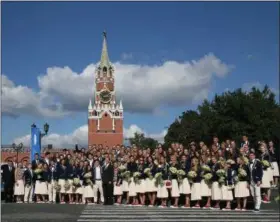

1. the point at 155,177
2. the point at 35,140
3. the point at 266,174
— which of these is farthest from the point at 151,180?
the point at 35,140

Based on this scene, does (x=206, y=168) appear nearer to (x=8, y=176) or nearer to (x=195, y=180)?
(x=195, y=180)

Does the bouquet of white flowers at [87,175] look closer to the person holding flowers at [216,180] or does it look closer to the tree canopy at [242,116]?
the person holding flowers at [216,180]

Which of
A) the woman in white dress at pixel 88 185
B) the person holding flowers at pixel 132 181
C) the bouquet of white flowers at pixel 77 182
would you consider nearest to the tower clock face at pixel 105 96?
the bouquet of white flowers at pixel 77 182

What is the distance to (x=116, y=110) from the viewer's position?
120m

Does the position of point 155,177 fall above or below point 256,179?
above

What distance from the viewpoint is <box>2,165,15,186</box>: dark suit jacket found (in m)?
20.5

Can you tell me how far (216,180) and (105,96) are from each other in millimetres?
107980

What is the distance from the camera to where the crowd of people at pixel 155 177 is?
53.2ft

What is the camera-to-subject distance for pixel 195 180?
55.1 feet

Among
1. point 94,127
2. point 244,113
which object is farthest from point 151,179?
point 94,127

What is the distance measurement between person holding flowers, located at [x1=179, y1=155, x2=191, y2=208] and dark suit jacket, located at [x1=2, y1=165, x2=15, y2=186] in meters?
8.00

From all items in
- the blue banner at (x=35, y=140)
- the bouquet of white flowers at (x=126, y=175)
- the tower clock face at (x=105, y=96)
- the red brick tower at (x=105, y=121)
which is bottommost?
the bouquet of white flowers at (x=126, y=175)

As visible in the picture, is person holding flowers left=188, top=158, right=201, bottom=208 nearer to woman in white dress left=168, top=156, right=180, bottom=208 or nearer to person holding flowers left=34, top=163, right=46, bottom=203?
woman in white dress left=168, top=156, right=180, bottom=208

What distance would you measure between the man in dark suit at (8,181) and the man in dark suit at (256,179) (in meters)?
10.6
